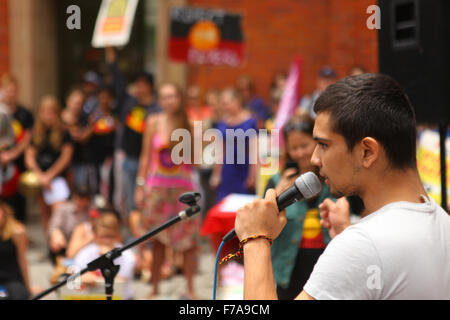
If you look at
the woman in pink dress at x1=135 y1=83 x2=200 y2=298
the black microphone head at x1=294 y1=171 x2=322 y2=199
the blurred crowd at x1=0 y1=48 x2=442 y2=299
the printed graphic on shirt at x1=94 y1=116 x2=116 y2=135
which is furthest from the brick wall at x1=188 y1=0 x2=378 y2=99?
the black microphone head at x1=294 y1=171 x2=322 y2=199

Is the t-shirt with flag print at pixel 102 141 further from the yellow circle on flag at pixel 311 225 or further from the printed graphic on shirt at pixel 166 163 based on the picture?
the yellow circle on flag at pixel 311 225

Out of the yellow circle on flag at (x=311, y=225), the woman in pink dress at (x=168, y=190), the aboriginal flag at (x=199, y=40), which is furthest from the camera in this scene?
the aboriginal flag at (x=199, y=40)

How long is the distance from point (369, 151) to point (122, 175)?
6.11 m

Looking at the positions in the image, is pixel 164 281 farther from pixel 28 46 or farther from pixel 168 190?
pixel 28 46

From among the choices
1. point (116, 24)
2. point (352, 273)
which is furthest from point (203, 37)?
point (352, 273)

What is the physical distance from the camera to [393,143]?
1.65 m

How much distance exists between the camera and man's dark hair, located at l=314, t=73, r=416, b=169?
1638mm

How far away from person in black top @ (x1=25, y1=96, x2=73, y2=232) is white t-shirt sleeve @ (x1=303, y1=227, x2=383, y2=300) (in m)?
6.21

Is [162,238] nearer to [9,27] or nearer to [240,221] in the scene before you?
[240,221]

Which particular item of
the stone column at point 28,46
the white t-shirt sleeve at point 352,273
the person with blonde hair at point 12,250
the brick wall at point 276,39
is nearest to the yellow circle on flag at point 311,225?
the white t-shirt sleeve at point 352,273

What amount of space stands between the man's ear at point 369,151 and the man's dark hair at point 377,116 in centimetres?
1

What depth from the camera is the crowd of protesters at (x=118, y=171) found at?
5004 mm

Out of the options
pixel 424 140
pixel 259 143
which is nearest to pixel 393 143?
pixel 424 140

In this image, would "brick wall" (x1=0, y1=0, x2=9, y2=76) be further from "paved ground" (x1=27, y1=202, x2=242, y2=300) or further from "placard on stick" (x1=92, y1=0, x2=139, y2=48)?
"placard on stick" (x1=92, y1=0, x2=139, y2=48)
